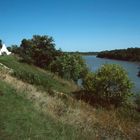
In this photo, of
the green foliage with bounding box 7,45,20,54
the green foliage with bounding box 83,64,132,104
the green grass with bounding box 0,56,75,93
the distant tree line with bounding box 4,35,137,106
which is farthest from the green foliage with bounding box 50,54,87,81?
the green foliage with bounding box 7,45,20,54

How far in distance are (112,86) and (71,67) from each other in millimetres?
22189

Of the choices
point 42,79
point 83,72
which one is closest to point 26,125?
point 42,79

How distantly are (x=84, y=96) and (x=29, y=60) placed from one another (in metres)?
32.5

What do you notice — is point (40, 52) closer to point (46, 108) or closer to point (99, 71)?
point (99, 71)

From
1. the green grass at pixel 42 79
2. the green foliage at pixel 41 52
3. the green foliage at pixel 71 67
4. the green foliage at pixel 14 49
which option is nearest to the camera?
the green grass at pixel 42 79

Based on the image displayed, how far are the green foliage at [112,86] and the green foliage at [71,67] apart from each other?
20939mm

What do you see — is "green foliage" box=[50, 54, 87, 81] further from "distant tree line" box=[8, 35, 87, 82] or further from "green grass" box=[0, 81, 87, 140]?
"green grass" box=[0, 81, 87, 140]

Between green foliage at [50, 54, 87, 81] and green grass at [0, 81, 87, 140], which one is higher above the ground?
green grass at [0, 81, 87, 140]

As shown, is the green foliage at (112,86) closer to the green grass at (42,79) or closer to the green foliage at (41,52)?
the green grass at (42,79)

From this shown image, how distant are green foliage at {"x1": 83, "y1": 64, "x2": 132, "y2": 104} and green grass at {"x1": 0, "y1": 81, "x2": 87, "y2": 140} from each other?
69.1 ft

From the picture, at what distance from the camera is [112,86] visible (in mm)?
34875

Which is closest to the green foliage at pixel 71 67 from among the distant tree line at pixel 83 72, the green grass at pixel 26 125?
the distant tree line at pixel 83 72

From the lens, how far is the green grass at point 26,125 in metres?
9.73

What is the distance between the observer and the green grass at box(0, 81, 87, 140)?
9731 mm
